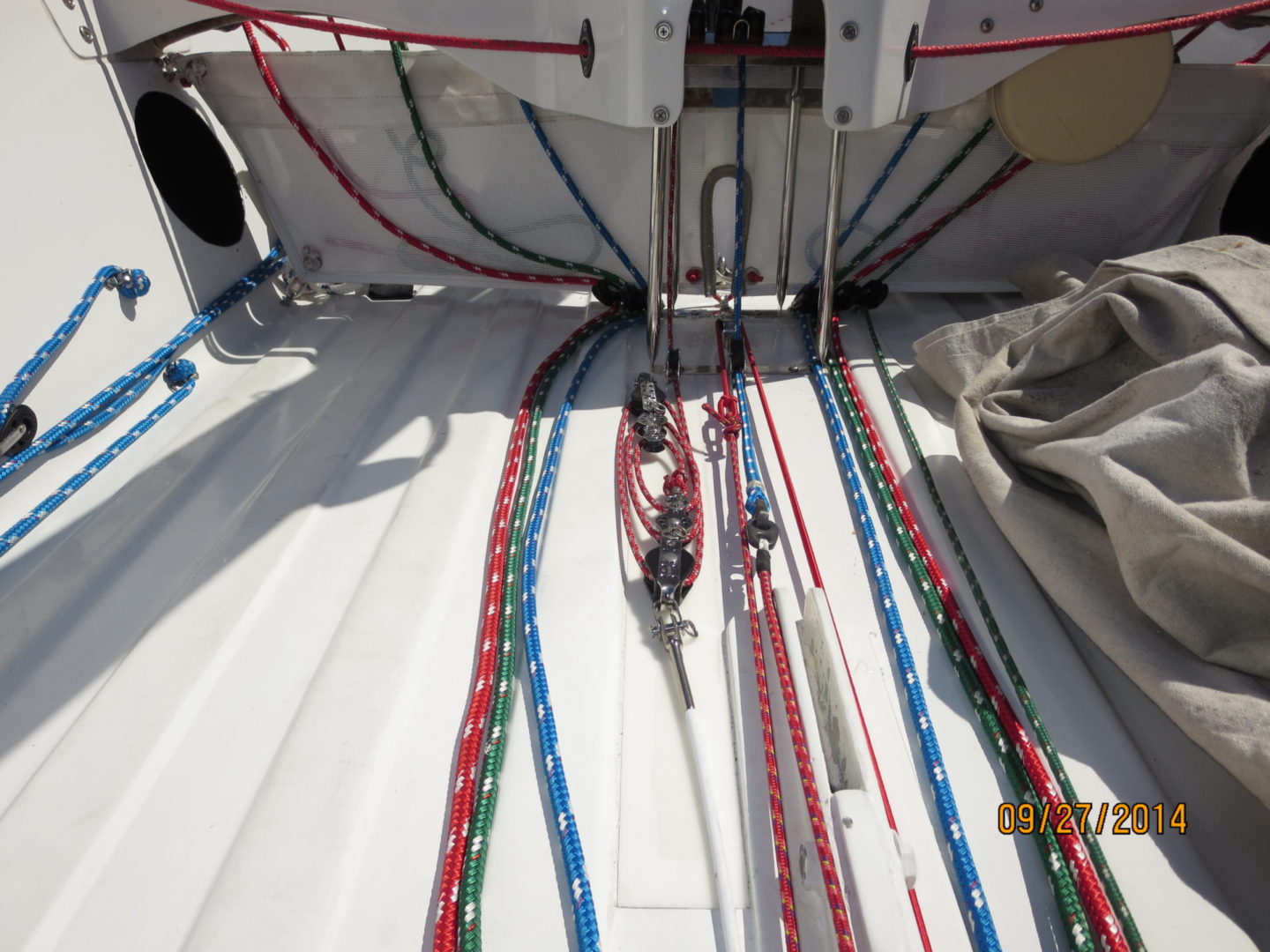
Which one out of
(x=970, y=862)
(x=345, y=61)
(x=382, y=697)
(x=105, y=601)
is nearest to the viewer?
(x=970, y=862)

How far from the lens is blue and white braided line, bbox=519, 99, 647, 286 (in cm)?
163

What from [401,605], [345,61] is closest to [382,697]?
[401,605]

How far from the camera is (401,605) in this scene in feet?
3.44

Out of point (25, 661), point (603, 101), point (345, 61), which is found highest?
point (345, 61)

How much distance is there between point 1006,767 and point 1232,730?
8.6 inches

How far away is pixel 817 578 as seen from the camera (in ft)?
3.45

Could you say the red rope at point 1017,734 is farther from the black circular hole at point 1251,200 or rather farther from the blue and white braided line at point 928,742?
the black circular hole at point 1251,200

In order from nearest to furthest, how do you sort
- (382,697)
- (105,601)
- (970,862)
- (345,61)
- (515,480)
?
(970,862)
(382,697)
(105,601)
(515,480)
(345,61)

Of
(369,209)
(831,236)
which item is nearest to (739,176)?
(831,236)

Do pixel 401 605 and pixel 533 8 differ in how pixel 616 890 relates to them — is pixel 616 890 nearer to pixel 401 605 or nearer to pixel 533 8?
pixel 401 605

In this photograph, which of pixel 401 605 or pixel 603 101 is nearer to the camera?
pixel 401 605

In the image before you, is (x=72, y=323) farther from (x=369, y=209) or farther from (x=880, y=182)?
(x=880, y=182)

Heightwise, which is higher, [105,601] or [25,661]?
[105,601]
